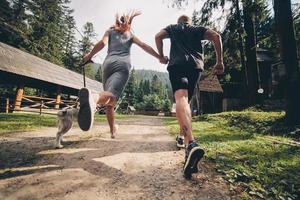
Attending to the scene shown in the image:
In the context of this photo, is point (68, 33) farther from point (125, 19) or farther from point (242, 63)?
point (125, 19)

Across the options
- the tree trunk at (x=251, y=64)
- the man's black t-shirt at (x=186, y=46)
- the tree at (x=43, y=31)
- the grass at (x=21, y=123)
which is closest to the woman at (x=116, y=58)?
the man's black t-shirt at (x=186, y=46)

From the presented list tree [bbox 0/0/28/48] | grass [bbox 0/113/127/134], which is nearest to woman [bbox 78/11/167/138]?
grass [bbox 0/113/127/134]

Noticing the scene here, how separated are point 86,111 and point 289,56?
710 cm

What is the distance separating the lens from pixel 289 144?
543 centimetres

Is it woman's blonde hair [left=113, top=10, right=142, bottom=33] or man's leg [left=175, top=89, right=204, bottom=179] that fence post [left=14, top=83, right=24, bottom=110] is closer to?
woman's blonde hair [left=113, top=10, right=142, bottom=33]

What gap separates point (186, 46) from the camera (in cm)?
386

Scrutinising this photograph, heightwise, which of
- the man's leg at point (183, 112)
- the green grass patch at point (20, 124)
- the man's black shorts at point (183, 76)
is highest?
the man's black shorts at point (183, 76)

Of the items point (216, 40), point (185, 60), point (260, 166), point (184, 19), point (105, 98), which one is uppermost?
point (184, 19)

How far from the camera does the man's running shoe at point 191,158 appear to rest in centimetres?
295

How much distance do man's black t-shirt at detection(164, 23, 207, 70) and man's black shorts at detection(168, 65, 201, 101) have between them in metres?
0.06

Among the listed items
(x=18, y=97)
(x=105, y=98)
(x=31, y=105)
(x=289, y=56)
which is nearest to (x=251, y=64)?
(x=289, y=56)

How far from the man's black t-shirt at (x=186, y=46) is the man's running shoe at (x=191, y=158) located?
49.0 inches

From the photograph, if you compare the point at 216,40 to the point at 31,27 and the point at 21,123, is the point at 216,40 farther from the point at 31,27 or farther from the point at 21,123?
the point at 31,27

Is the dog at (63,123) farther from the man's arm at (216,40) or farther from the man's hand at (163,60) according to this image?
the man's arm at (216,40)
